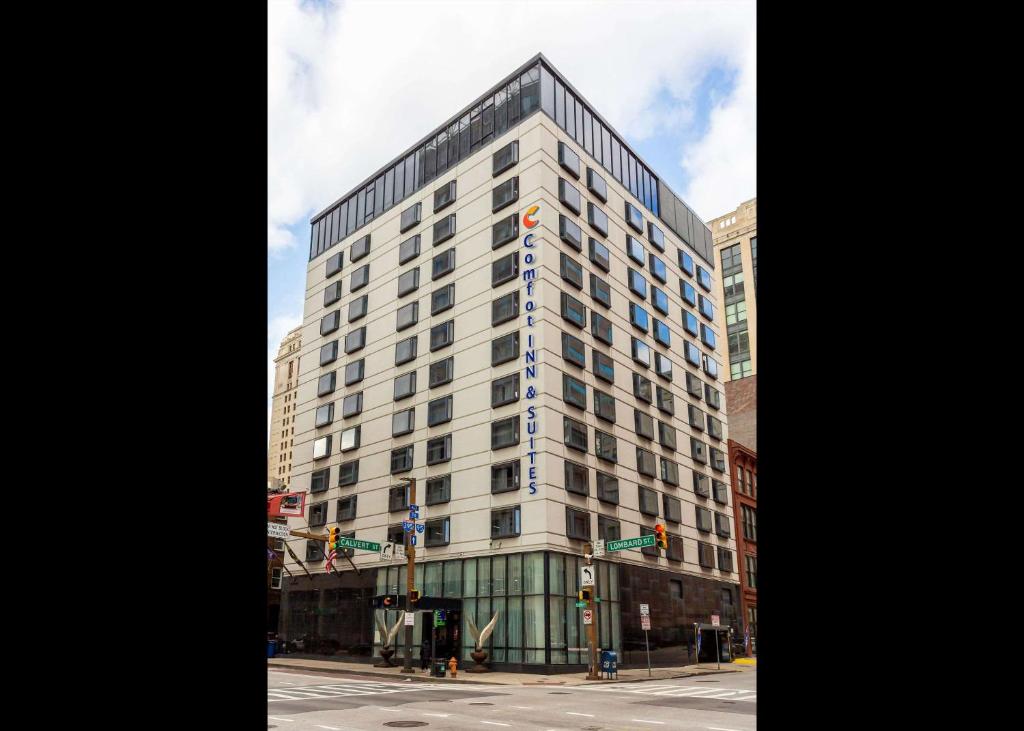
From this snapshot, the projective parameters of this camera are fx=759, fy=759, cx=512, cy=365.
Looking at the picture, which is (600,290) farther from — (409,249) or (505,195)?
(409,249)

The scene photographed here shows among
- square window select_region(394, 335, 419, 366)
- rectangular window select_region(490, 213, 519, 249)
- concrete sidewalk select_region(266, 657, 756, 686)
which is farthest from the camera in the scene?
square window select_region(394, 335, 419, 366)

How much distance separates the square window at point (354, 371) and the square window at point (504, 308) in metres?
13.2

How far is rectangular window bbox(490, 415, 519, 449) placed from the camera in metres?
41.3

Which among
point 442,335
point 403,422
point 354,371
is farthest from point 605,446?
point 354,371

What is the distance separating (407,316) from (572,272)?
12.2 meters

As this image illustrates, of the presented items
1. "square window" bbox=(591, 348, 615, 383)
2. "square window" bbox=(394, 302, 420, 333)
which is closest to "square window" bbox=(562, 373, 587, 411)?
"square window" bbox=(591, 348, 615, 383)

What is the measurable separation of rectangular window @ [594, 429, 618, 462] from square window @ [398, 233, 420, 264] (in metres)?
18.1

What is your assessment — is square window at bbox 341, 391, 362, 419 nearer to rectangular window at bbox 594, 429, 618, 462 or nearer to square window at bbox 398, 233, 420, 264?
square window at bbox 398, 233, 420, 264

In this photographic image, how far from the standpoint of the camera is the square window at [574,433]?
41594 millimetres

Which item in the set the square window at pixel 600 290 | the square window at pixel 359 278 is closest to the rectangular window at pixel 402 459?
the square window at pixel 359 278
